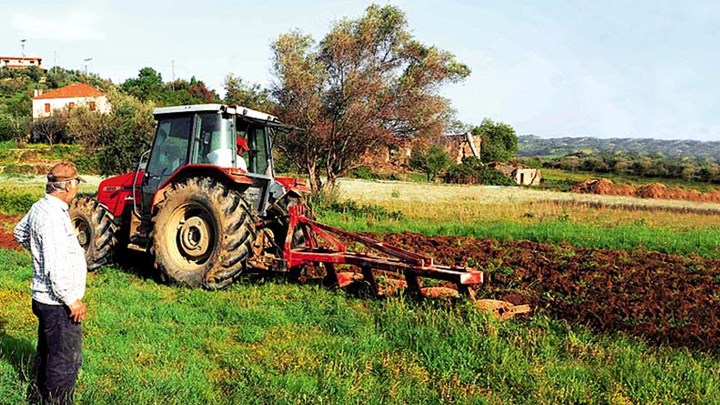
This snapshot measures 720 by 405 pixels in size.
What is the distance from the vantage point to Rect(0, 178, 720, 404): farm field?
171 inches

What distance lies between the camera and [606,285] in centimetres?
834

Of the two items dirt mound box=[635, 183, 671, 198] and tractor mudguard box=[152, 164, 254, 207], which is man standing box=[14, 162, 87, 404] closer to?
tractor mudguard box=[152, 164, 254, 207]

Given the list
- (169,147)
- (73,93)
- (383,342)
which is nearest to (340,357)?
(383,342)

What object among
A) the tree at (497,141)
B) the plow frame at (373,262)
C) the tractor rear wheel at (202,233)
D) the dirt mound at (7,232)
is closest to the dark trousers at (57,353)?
the tractor rear wheel at (202,233)

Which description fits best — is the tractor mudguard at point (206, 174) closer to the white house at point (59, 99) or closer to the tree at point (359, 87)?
the tree at point (359, 87)

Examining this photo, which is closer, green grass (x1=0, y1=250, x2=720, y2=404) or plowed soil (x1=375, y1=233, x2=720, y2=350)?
green grass (x1=0, y1=250, x2=720, y2=404)

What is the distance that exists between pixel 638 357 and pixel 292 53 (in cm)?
1656

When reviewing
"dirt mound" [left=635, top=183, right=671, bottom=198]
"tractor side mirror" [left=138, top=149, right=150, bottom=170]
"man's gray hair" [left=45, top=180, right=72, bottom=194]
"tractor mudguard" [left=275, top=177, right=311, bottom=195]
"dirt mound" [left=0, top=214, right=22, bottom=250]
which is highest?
"tractor side mirror" [left=138, top=149, right=150, bottom=170]

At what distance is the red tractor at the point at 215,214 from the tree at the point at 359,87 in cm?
1041

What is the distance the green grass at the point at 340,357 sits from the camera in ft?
14.1

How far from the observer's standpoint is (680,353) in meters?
5.31

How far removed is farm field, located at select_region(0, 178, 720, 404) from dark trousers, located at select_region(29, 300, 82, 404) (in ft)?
0.75

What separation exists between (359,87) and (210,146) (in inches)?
464

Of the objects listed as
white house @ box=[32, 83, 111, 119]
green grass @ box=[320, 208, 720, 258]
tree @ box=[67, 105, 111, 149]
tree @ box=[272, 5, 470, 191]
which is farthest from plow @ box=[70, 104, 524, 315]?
white house @ box=[32, 83, 111, 119]
